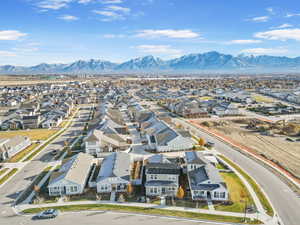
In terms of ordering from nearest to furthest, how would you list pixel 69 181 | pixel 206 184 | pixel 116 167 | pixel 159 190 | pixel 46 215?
pixel 46 215, pixel 206 184, pixel 159 190, pixel 69 181, pixel 116 167

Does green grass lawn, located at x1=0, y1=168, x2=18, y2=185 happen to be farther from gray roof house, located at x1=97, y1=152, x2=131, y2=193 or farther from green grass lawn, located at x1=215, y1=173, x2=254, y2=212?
green grass lawn, located at x1=215, y1=173, x2=254, y2=212

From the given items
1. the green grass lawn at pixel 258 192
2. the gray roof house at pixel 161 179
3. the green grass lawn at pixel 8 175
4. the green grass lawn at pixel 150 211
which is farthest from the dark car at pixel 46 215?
the green grass lawn at pixel 258 192

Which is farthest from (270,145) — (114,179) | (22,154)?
(22,154)

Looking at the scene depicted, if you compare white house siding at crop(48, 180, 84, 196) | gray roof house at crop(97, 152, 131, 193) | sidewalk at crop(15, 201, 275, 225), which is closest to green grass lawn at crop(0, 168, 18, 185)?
sidewalk at crop(15, 201, 275, 225)

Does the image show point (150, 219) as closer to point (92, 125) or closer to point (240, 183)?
point (240, 183)

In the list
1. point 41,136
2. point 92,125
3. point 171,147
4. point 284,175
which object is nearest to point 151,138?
point 171,147

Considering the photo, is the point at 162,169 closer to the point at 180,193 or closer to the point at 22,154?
the point at 180,193

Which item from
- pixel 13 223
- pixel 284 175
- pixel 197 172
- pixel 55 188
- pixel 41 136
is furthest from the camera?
pixel 41 136
